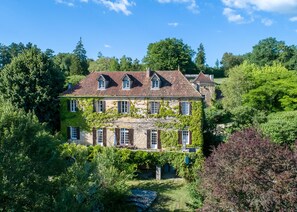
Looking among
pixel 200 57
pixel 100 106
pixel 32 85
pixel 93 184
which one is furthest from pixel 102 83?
pixel 200 57

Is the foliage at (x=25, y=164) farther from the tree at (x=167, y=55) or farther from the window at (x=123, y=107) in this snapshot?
the tree at (x=167, y=55)

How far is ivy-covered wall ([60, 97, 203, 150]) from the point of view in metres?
33.2

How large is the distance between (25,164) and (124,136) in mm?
20412

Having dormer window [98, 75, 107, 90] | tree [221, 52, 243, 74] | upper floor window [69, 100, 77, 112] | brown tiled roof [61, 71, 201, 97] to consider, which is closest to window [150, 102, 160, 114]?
brown tiled roof [61, 71, 201, 97]

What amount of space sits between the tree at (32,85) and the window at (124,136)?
962 centimetres

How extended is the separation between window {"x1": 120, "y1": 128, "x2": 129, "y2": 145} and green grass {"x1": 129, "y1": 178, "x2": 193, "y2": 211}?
228 inches

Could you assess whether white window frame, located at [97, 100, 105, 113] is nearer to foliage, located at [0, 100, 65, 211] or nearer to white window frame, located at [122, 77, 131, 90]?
white window frame, located at [122, 77, 131, 90]

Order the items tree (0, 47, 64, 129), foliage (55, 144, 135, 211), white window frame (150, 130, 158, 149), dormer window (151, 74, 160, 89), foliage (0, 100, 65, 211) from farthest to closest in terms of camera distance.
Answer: tree (0, 47, 64, 129)
white window frame (150, 130, 158, 149)
dormer window (151, 74, 160, 89)
foliage (55, 144, 135, 211)
foliage (0, 100, 65, 211)

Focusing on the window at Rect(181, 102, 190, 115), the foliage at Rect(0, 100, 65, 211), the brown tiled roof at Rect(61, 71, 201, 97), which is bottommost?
the foliage at Rect(0, 100, 65, 211)

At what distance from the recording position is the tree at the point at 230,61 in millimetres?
114188

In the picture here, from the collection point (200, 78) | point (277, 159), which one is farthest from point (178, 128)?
point (200, 78)

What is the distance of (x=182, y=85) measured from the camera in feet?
112

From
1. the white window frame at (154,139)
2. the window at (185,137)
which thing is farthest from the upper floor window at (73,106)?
the window at (185,137)

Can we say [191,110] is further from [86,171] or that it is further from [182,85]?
[86,171]
